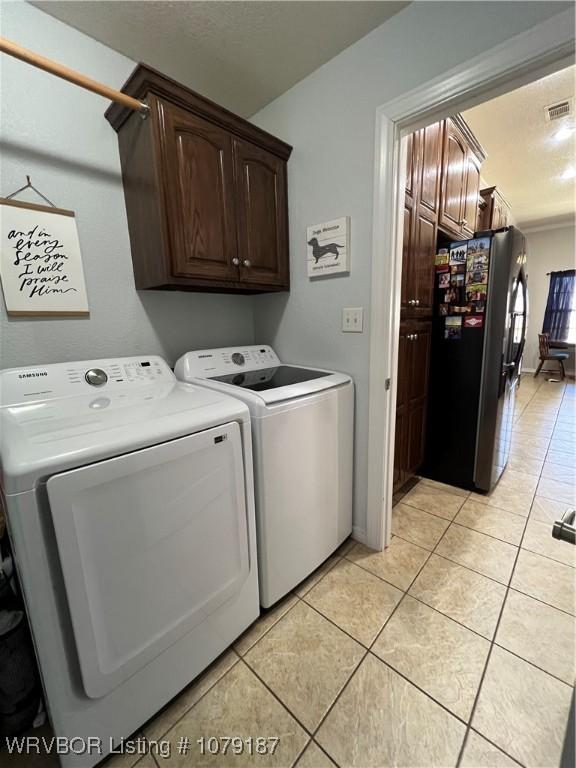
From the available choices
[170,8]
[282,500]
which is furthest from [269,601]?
[170,8]

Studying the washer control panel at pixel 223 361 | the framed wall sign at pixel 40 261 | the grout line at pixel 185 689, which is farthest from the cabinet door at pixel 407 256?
the grout line at pixel 185 689

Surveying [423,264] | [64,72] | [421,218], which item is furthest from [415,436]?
[64,72]

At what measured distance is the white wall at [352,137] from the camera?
1.09 metres

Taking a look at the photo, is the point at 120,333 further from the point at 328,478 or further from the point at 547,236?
the point at 547,236

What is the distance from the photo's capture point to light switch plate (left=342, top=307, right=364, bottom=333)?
1.51 meters

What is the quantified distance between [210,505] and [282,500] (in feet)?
1.17

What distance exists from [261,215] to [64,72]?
847 millimetres

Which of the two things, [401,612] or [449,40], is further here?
[401,612]

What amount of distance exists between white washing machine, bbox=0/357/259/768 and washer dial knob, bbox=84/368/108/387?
69mm

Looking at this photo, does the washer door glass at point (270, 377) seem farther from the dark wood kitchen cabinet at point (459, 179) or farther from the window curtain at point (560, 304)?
the window curtain at point (560, 304)

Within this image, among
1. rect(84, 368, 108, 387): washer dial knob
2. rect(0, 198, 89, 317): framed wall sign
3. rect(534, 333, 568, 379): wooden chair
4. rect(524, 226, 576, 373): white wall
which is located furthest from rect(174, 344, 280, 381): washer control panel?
rect(524, 226, 576, 373): white wall

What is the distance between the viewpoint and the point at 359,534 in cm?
175

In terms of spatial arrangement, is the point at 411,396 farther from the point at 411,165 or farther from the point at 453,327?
the point at 411,165

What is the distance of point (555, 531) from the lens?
25.2 inches
